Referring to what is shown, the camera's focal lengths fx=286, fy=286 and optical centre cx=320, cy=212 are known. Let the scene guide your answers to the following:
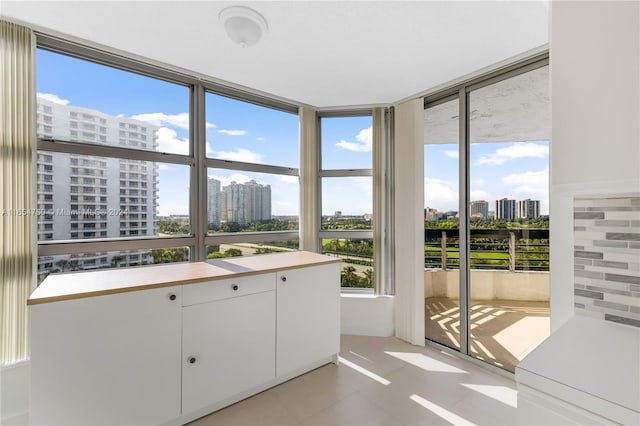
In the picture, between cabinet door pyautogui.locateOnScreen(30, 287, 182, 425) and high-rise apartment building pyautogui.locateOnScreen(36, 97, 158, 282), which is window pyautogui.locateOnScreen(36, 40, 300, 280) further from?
cabinet door pyautogui.locateOnScreen(30, 287, 182, 425)

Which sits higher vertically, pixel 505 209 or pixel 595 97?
pixel 595 97

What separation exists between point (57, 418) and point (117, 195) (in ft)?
4.80

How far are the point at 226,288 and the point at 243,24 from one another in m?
1.67

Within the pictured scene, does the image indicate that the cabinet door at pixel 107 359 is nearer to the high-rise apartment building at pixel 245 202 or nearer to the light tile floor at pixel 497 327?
the high-rise apartment building at pixel 245 202

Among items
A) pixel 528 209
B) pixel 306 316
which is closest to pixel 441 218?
pixel 528 209

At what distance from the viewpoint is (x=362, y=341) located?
2.95 meters

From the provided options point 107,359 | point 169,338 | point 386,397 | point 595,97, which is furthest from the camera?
point 386,397

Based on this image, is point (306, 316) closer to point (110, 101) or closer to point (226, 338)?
point (226, 338)

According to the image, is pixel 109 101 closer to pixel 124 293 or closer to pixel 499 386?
pixel 124 293

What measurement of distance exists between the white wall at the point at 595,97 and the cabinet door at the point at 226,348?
6.05 feet

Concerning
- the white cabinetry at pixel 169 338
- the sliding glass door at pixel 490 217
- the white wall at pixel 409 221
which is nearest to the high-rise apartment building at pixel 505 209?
the sliding glass door at pixel 490 217

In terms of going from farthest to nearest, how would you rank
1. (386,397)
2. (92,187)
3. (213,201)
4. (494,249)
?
(213,201) → (494,249) → (92,187) → (386,397)

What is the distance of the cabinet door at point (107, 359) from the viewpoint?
1.42 meters

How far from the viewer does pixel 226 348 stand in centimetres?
192
